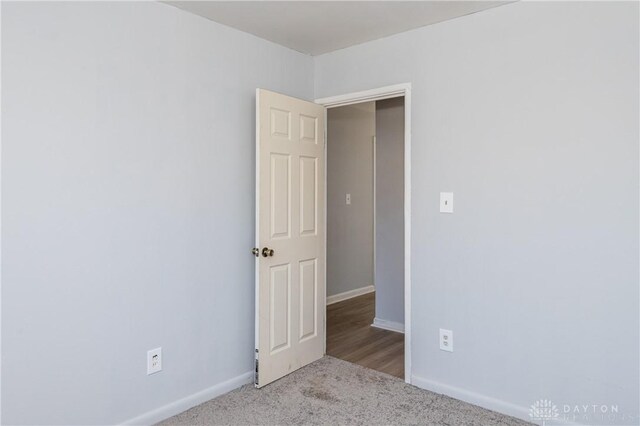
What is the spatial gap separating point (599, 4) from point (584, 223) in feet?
3.54

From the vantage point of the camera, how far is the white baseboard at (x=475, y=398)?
2.42 metres

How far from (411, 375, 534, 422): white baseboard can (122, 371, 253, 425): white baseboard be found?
44.7 inches

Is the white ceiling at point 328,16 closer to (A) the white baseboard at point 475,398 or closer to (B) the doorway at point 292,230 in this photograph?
(B) the doorway at point 292,230

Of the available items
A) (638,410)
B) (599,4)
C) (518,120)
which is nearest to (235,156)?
(518,120)

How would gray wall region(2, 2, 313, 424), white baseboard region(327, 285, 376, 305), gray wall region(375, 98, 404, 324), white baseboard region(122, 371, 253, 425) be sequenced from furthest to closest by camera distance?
white baseboard region(327, 285, 376, 305), gray wall region(375, 98, 404, 324), white baseboard region(122, 371, 253, 425), gray wall region(2, 2, 313, 424)

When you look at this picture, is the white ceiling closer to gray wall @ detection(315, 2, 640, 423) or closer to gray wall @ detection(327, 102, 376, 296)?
gray wall @ detection(315, 2, 640, 423)

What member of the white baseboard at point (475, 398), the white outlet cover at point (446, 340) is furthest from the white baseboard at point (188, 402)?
the white outlet cover at point (446, 340)

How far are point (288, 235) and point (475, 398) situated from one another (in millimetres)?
1528

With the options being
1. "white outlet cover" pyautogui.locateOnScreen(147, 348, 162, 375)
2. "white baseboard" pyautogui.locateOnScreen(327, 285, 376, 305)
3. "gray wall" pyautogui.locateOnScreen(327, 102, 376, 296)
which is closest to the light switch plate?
"white outlet cover" pyautogui.locateOnScreen(147, 348, 162, 375)

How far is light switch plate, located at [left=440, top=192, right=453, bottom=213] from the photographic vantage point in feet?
8.73

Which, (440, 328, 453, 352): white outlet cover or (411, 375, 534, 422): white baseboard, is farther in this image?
(440, 328, 453, 352): white outlet cover

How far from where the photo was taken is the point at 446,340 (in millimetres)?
2709

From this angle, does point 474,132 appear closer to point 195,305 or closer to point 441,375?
point 441,375

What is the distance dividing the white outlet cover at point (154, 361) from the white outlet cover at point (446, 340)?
1.68 metres
